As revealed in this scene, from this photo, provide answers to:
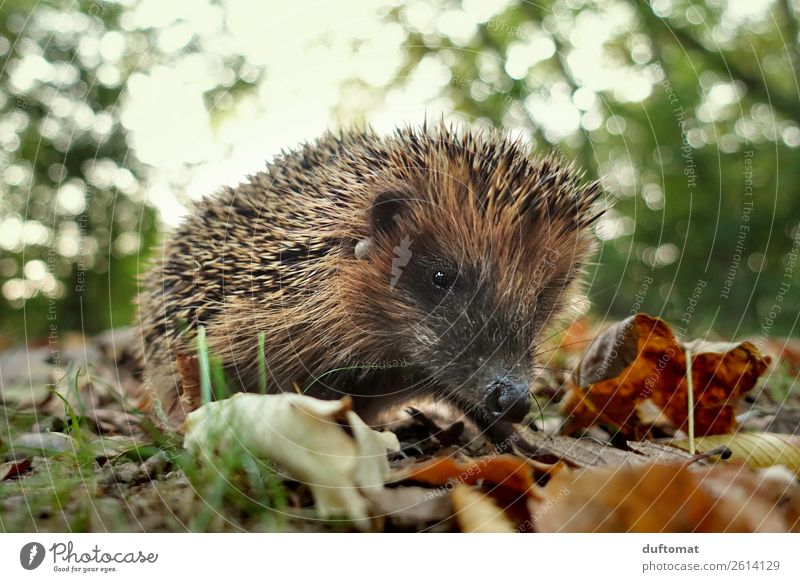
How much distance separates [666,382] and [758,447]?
0.79 feet

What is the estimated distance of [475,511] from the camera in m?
1.06

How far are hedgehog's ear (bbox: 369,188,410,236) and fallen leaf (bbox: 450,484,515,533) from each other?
78 centimetres

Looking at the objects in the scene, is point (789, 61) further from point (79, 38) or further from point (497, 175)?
point (79, 38)

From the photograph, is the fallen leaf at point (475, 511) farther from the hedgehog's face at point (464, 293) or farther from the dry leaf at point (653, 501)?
the hedgehog's face at point (464, 293)

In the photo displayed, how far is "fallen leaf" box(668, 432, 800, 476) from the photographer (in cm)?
129

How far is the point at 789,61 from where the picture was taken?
82.9 inches

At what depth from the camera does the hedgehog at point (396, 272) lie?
1555 millimetres

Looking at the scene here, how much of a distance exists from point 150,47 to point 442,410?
3.93 ft

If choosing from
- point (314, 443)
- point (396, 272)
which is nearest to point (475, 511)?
point (314, 443)

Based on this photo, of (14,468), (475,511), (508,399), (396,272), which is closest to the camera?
(475,511)

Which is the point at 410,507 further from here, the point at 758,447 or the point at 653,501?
the point at 758,447

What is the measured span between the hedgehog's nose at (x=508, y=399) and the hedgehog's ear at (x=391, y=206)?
51 centimetres

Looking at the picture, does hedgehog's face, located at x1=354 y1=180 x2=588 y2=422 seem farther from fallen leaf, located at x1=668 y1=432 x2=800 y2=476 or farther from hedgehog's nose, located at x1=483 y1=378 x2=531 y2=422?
fallen leaf, located at x1=668 y1=432 x2=800 y2=476
